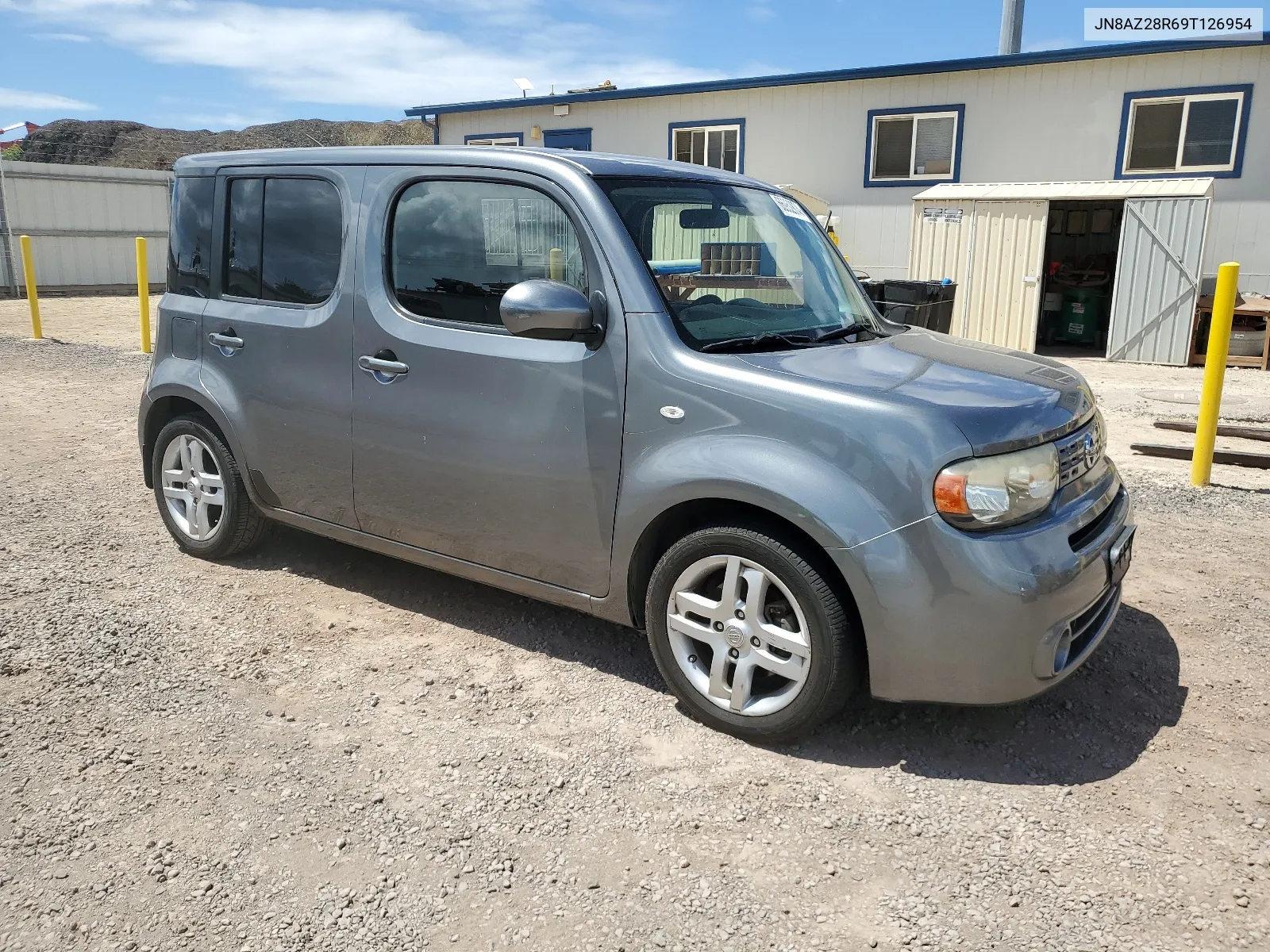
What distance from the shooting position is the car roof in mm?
3537

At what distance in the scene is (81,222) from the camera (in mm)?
22266

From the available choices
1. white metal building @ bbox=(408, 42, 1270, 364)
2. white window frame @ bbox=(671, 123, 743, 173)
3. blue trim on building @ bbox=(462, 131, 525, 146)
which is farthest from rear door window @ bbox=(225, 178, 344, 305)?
blue trim on building @ bbox=(462, 131, 525, 146)

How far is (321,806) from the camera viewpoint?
9.37 feet

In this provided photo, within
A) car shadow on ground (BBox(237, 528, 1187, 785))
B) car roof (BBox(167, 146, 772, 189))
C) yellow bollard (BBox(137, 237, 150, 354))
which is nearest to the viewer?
car shadow on ground (BBox(237, 528, 1187, 785))

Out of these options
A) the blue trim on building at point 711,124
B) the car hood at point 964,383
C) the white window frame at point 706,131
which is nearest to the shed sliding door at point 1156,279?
the blue trim on building at point 711,124

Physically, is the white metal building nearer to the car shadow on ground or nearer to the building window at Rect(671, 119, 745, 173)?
the building window at Rect(671, 119, 745, 173)

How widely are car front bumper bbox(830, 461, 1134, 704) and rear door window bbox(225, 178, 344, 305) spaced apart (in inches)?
97.4

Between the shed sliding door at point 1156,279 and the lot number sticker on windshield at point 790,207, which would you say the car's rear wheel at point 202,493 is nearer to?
the lot number sticker on windshield at point 790,207

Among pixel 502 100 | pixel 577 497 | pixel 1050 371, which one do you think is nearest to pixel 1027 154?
pixel 502 100

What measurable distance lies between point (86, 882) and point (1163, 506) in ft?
19.0

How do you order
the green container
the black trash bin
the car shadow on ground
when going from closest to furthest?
the car shadow on ground, the black trash bin, the green container

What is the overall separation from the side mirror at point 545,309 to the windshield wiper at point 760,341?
0.41m

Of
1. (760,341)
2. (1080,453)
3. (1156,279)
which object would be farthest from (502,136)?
(1080,453)

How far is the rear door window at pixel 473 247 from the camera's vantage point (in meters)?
3.49
